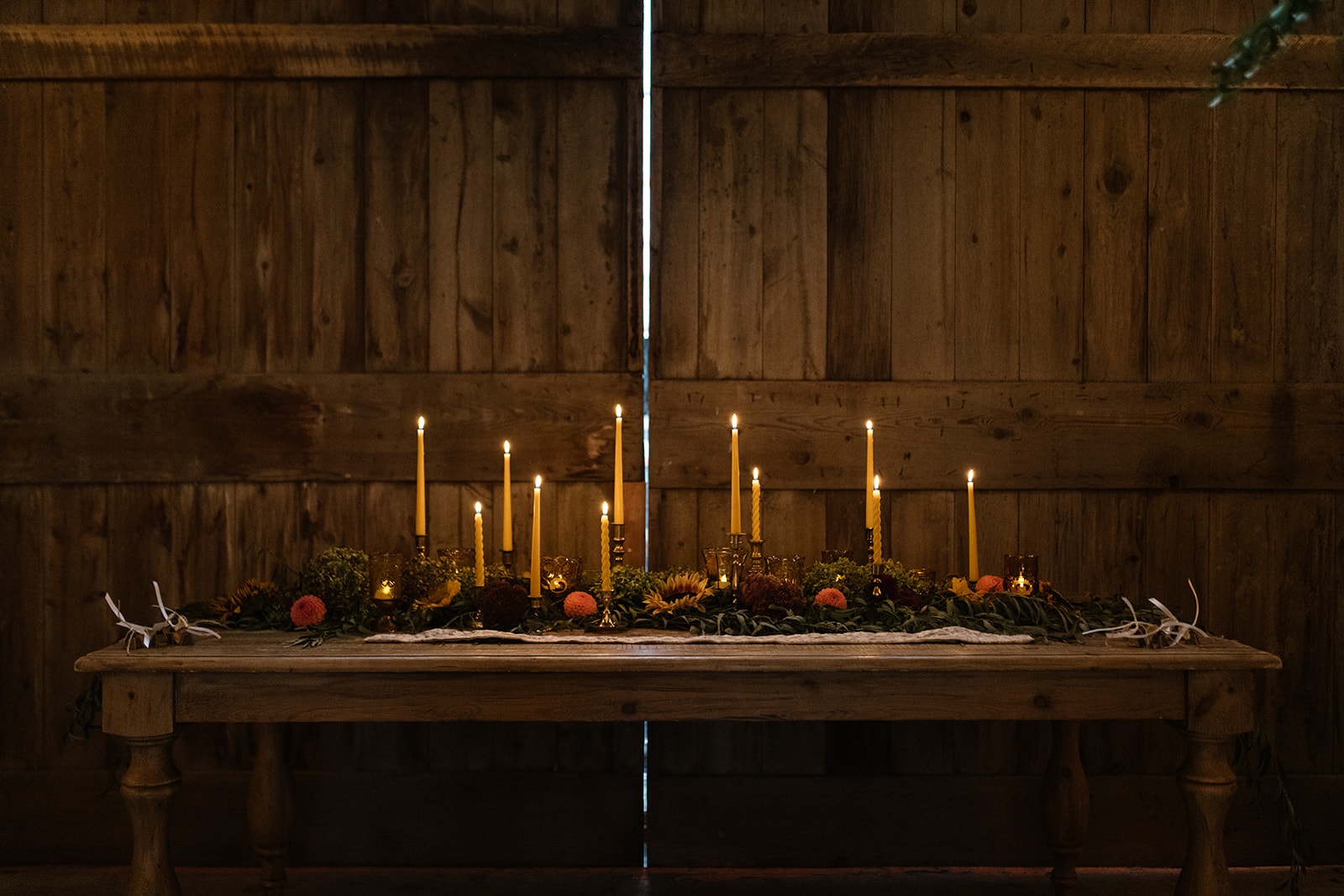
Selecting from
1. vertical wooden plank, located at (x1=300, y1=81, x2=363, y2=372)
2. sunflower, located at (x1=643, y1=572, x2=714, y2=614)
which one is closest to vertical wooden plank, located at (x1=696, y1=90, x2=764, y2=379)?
sunflower, located at (x1=643, y1=572, x2=714, y2=614)

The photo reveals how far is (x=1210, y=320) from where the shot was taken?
9.74ft

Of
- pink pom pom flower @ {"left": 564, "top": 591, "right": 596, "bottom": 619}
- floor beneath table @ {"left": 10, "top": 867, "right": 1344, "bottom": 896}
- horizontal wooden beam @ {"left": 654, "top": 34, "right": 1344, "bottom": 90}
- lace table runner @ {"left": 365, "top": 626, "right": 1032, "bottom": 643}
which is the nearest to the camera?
lace table runner @ {"left": 365, "top": 626, "right": 1032, "bottom": 643}

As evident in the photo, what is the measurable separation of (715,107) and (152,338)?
183 centimetres

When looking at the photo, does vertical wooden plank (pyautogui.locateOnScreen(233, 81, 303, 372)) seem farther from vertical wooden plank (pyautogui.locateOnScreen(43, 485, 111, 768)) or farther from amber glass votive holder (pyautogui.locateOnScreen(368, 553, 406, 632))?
amber glass votive holder (pyautogui.locateOnScreen(368, 553, 406, 632))

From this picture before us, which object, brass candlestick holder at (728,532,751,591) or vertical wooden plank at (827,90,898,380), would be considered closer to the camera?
brass candlestick holder at (728,532,751,591)

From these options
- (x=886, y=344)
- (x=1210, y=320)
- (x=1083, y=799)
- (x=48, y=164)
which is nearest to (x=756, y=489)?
(x=886, y=344)

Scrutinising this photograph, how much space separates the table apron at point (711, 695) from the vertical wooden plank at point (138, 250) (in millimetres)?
1363

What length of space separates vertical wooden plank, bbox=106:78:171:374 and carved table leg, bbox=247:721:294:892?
117cm

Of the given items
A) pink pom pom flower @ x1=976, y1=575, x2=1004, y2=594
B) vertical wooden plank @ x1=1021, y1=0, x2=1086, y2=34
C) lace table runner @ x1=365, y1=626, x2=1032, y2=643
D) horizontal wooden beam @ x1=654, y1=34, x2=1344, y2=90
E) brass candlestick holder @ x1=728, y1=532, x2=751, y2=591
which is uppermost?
vertical wooden plank @ x1=1021, y1=0, x2=1086, y2=34

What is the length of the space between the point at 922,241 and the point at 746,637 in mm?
1414

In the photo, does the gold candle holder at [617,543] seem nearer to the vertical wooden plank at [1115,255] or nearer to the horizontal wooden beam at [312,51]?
the horizontal wooden beam at [312,51]

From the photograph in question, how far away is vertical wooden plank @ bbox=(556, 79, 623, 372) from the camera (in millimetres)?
2930

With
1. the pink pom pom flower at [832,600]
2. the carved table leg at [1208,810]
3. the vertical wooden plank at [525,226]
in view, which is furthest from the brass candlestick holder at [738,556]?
the carved table leg at [1208,810]

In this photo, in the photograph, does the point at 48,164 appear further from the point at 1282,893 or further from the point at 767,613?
the point at 1282,893
